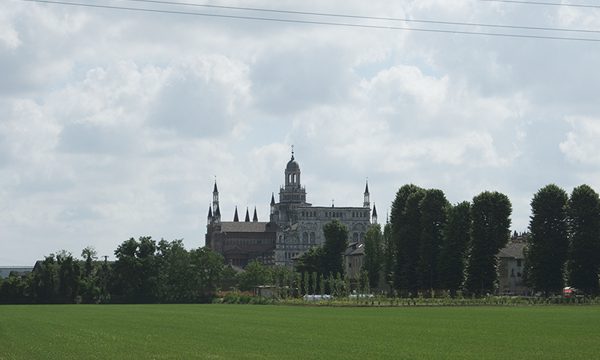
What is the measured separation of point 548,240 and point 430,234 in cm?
1462

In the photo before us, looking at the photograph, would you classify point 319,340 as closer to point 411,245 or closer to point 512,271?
point 411,245

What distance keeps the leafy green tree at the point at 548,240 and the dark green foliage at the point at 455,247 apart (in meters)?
7.01

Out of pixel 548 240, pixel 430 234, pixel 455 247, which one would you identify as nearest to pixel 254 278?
pixel 430 234

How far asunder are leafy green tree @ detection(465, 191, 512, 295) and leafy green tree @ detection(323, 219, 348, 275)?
55852mm

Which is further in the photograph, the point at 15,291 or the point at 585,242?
the point at 15,291

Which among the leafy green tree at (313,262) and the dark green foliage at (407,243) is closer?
the dark green foliage at (407,243)

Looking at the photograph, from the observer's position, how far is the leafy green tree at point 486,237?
105 m

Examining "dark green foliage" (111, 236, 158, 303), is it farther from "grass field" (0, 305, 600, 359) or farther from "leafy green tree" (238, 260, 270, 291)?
"grass field" (0, 305, 600, 359)

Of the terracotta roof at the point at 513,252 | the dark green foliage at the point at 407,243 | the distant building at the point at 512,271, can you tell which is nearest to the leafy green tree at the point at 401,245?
the dark green foliage at the point at 407,243

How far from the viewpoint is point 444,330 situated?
154ft

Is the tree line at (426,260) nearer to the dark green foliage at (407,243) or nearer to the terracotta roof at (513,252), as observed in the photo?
the dark green foliage at (407,243)

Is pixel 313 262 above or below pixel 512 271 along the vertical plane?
above

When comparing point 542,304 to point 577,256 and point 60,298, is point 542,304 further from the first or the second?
point 60,298

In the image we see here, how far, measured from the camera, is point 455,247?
4274 inches
